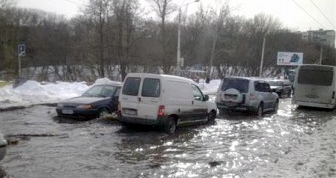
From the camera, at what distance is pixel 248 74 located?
238 ft

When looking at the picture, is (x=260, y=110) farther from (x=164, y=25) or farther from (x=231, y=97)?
(x=164, y=25)

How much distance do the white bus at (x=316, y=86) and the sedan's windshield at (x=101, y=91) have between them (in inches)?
510

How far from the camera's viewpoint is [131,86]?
1400 centimetres

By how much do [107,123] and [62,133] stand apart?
2.50 m

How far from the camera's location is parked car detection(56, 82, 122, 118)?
15.6m

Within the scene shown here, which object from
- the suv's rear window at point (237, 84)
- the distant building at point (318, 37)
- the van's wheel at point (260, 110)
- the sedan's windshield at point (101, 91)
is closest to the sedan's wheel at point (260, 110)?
the van's wheel at point (260, 110)

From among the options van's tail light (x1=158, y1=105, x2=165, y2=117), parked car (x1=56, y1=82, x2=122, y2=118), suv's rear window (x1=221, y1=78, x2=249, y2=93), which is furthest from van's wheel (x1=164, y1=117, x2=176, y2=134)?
suv's rear window (x1=221, y1=78, x2=249, y2=93)

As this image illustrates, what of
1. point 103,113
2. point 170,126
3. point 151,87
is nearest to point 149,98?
point 151,87

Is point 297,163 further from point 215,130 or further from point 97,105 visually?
point 97,105

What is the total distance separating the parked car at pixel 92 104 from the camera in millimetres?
15594

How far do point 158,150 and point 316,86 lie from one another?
16524 mm

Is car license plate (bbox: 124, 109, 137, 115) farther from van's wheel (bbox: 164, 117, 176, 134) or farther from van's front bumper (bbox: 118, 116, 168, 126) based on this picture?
van's wheel (bbox: 164, 117, 176, 134)

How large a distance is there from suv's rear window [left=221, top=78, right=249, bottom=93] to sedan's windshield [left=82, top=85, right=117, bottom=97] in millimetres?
5733

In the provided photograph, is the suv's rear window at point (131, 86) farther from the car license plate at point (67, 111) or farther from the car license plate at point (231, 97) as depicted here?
the car license plate at point (231, 97)
